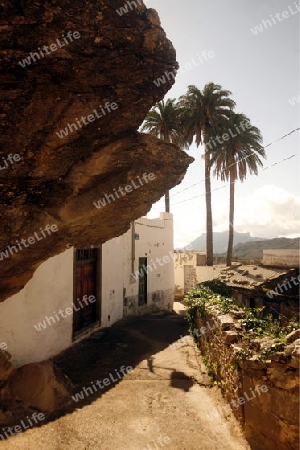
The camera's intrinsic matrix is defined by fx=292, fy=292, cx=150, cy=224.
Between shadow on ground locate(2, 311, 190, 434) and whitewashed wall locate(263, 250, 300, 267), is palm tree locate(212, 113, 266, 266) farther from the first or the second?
shadow on ground locate(2, 311, 190, 434)

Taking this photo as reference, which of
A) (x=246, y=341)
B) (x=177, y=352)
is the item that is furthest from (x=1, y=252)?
(x=177, y=352)

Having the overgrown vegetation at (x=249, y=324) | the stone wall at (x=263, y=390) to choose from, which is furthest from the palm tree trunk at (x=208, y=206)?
the stone wall at (x=263, y=390)

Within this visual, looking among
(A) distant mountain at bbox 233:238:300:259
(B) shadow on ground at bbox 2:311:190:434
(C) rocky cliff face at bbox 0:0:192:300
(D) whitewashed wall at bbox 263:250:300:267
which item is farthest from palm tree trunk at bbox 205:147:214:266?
(A) distant mountain at bbox 233:238:300:259

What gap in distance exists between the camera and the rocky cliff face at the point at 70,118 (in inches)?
169

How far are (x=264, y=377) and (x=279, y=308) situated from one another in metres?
13.9

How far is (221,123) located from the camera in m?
21.1

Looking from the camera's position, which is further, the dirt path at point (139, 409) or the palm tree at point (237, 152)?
the palm tree at point (237, 152)

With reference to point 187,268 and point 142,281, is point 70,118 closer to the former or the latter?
point 142,281

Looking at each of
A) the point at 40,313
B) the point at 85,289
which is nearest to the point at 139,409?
the point at 40,313

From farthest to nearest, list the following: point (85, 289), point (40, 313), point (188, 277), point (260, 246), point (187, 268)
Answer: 1. point (260, 246)
2. point (187, 268)
3. point (188, 277)
4. point (85, 289)
5. point (40, 313)

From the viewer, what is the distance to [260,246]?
57.4m

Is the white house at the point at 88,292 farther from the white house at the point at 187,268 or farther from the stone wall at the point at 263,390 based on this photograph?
the white house at the point at 187,268

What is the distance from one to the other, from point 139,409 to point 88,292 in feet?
18.7

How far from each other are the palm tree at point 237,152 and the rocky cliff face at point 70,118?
53.6ft
